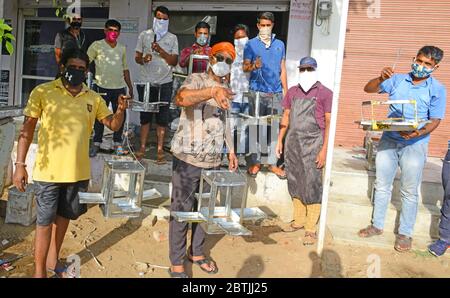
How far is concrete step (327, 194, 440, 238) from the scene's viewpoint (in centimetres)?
479

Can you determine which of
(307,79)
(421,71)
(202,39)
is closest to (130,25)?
(202,39)

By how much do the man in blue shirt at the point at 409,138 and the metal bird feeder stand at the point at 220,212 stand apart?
5.87 ft

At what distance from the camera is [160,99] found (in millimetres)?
5953

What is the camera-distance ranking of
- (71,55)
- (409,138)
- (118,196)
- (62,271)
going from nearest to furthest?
(71,55)
(118,196)
(62,271)
(409,138)

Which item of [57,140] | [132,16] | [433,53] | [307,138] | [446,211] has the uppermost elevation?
[132,16]

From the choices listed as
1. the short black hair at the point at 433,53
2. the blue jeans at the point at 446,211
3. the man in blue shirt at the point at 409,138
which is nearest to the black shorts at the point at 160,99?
the man in blue shirt at the point at 409,138

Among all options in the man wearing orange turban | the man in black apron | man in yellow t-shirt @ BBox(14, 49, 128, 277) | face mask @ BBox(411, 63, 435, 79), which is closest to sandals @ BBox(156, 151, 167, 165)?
Answer: the man in black apron

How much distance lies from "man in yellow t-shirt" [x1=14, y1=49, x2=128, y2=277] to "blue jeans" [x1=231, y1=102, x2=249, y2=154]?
6.34ft

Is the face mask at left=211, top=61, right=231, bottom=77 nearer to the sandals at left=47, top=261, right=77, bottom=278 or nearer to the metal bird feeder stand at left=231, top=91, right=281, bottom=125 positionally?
the metal bird feeder stand at left=231, top=91, right=281, bottom=125

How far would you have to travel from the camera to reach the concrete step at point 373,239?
455 cm

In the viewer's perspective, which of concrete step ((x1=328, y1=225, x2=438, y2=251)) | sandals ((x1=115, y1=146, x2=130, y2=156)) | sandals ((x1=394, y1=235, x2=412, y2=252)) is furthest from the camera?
sandals ((x1=115, y1=146, x2=130, y2=156))

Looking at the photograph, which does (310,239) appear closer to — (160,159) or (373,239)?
(373,239)

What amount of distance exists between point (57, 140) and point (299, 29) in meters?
5.07

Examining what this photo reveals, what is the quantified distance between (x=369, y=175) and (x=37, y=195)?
3.96 metres
